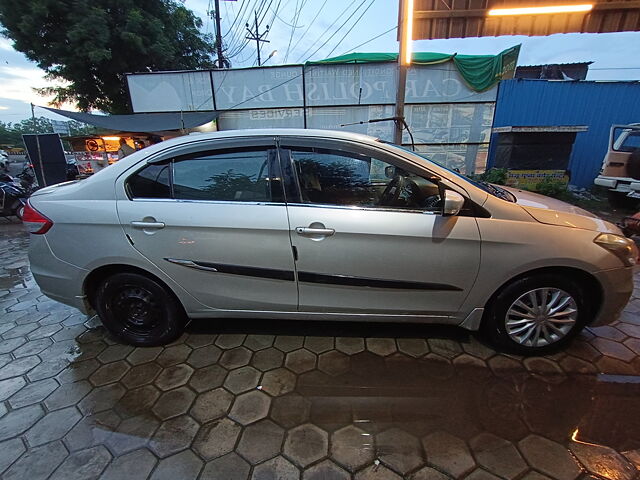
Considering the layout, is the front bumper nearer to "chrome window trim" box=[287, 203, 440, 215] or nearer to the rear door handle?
"chrome window trim" box=[287, 203, 440, 215]

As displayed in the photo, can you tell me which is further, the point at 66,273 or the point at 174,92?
the point at 174,92

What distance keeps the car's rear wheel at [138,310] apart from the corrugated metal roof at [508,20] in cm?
524

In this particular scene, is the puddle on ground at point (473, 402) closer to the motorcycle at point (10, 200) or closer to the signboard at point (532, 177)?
the signboard at point (532, 177)

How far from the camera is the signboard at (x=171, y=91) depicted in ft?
32.2

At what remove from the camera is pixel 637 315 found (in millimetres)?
2748

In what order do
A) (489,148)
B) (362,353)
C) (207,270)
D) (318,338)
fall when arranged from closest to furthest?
(207,270) < (362,353) < (318,338) < (489,148)

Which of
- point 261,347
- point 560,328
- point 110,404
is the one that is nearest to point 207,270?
point 261,347

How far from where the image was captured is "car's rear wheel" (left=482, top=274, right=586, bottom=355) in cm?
205

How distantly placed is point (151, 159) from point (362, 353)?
82.0 inches

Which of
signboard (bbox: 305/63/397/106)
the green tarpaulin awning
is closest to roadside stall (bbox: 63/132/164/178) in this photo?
signboard (bbox: 305/63/397/106)

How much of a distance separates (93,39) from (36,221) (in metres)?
13.9

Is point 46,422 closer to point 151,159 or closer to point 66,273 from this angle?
point 66,273

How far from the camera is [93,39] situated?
11727 mm

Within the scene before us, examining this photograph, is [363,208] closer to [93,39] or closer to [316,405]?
[316,405]
